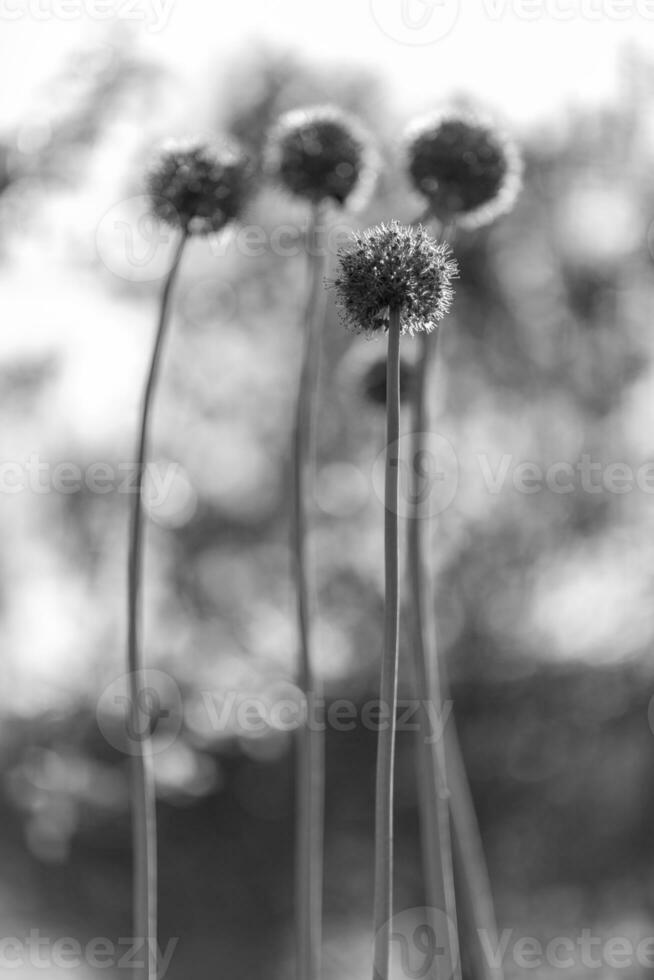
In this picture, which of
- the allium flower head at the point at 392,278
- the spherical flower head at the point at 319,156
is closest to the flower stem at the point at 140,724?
the spherical flower head at the point at 319,156

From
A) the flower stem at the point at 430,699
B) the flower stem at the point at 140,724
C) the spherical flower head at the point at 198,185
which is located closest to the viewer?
the flower stem at the point at 140,724

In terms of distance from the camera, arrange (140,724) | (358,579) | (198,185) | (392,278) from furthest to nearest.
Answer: (358,579) < (198,185) < (140,724) < (392,278)

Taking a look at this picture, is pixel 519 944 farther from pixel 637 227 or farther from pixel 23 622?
pixel 637 227

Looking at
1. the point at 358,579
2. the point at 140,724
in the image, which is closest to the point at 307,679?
the point at 140,724

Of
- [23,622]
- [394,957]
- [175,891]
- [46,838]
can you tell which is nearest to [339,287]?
[23,622]

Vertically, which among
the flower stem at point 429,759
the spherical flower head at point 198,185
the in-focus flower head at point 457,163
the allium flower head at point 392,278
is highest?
the in-focus flower head at point 457,163

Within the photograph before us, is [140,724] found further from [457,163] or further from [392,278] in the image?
[457,163]

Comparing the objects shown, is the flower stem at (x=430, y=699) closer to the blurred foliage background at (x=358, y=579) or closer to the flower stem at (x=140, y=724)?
the flower stem at (x=140, y=724)
